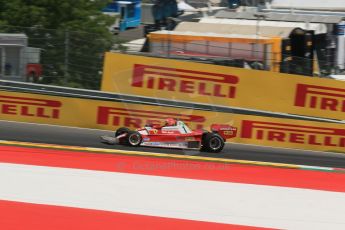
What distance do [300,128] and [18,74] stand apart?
650cm

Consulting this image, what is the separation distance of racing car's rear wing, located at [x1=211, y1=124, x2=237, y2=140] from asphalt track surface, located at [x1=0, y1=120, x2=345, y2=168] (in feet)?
1.04

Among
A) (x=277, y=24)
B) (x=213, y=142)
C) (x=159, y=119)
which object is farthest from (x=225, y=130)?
(x=277, y=24)

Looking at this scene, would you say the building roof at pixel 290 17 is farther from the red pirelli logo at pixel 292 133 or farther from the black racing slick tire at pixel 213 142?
the black racing slick tire at pixel 213 142

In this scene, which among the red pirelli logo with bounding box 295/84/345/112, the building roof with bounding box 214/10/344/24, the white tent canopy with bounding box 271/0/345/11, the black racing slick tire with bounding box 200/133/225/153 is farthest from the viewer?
the white tent canopy with bounding box 271/0/345/11

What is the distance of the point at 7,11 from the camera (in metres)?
16.3

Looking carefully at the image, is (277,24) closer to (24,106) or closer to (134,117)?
(134,117)

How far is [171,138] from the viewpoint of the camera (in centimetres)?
1077

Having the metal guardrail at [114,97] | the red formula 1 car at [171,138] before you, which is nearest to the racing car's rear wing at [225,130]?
the red formula 1 car at [171,138]

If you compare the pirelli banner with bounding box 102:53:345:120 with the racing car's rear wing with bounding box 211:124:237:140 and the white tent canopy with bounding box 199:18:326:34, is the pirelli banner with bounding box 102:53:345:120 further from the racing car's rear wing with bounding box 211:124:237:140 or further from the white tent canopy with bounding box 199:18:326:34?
the white tent canopy with bounding box 199:18:326:34

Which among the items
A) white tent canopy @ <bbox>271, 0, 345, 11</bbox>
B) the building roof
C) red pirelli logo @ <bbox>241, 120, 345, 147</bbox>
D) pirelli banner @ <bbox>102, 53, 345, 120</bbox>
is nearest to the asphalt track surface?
red pirelli logo @ <bbox>241, 120, 345, 147</bbox>

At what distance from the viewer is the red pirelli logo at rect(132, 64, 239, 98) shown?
12.5m

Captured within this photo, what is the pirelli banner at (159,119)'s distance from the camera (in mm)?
12156

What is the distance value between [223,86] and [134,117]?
2.13 metres

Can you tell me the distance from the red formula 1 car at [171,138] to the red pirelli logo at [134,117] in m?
1.20
